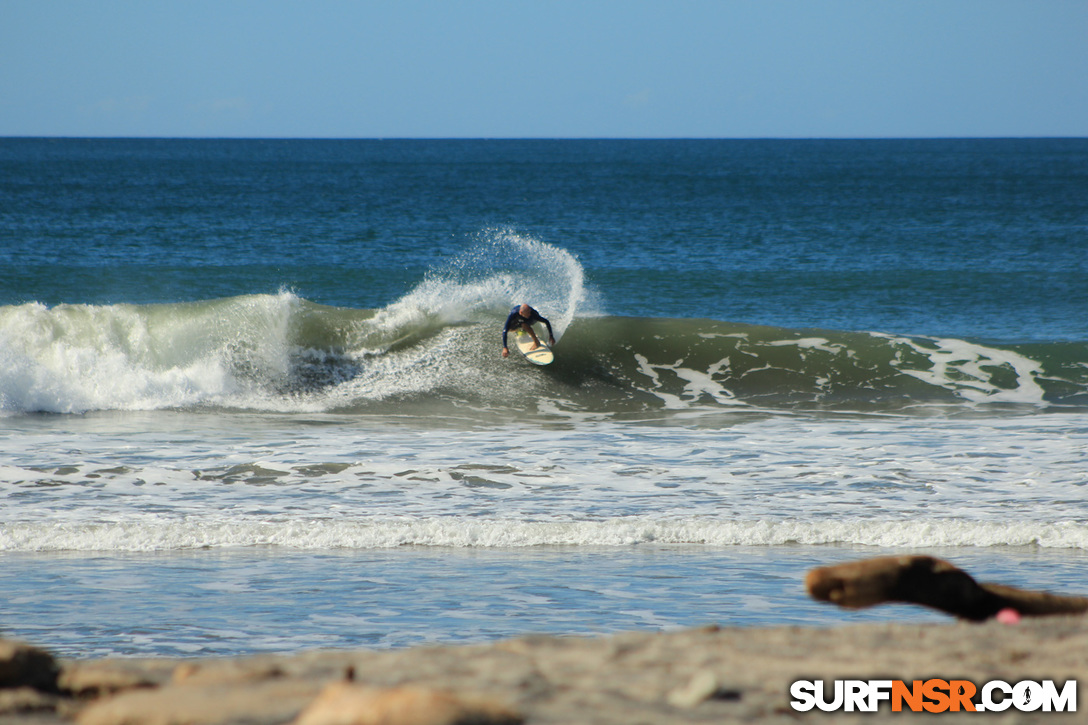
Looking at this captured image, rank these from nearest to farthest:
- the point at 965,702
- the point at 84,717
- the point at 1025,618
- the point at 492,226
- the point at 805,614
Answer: the point at 84,717 → the point at 965,702 → the point at 1025,618 → the point at 805,614 → the point at 492,226

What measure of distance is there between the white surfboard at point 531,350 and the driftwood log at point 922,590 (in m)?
11.7

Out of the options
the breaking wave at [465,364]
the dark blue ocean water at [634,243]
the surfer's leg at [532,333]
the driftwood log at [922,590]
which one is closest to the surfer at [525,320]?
the surfer's leg at [532,333]

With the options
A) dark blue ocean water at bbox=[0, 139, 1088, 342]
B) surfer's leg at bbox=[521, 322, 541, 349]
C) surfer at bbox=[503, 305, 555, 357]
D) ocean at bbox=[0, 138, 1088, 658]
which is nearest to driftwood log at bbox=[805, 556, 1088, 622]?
ocean at bbox=[0, 138, 1088, 658]

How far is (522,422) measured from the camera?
13.5 m

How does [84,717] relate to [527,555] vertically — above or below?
above

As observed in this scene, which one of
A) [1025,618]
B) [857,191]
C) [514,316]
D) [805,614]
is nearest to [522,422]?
[514,316]

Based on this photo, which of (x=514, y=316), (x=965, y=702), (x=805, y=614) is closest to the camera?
(x=965, y=702)

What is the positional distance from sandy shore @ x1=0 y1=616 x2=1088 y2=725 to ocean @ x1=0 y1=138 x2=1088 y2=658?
160 cm

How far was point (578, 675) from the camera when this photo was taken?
3.40 metres

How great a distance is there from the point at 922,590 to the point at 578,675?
1496 millimetres

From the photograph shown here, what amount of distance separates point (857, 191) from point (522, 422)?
184ft

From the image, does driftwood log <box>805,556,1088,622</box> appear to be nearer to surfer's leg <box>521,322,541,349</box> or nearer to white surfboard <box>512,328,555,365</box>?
white surfboard <box>512,328,555,365</box>

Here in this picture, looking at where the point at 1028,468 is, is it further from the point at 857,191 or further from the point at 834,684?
the point at 857,191

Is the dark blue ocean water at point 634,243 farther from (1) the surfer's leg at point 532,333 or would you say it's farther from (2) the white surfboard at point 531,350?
(1) the surfer's leg at point 532,333
